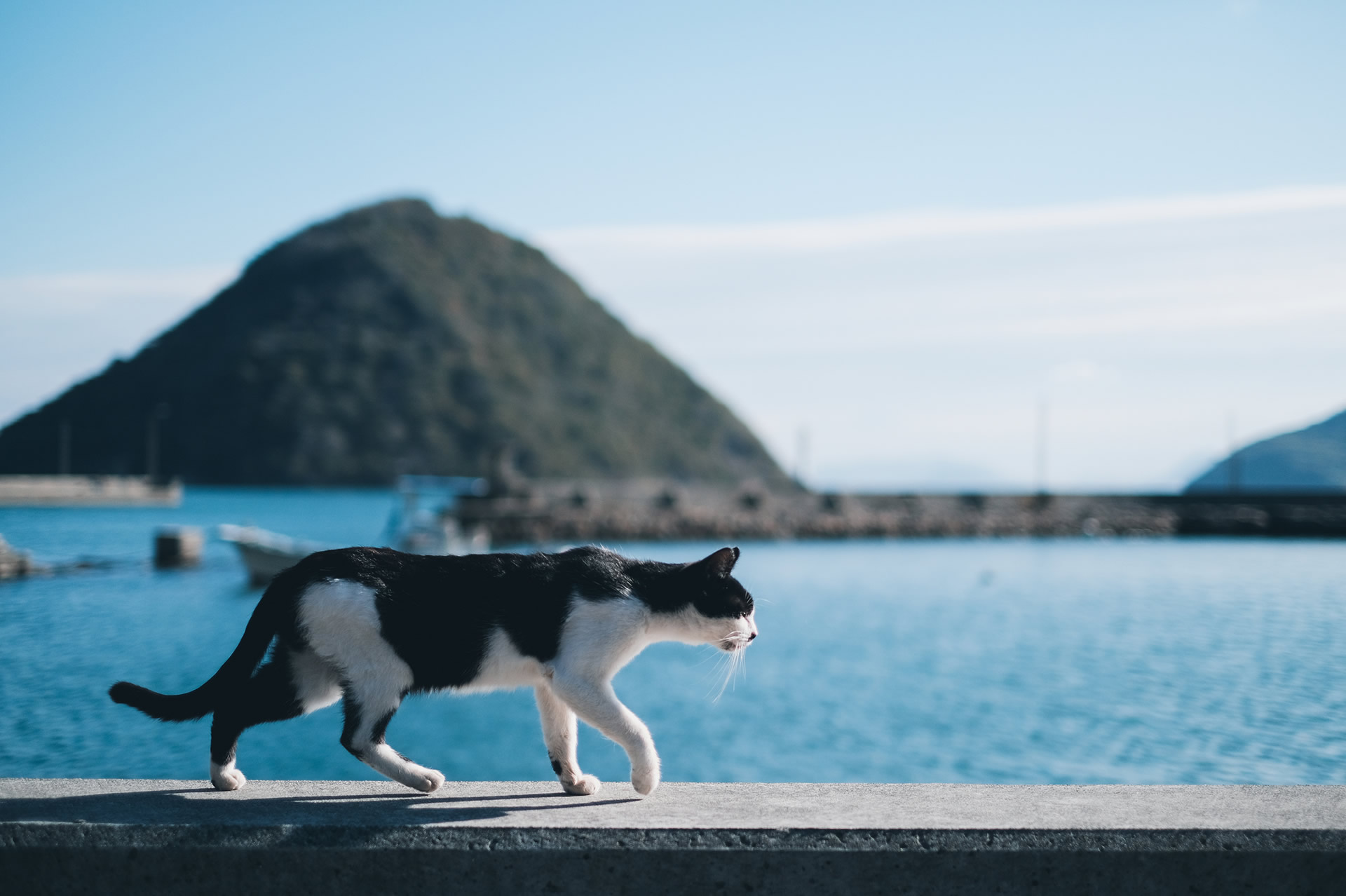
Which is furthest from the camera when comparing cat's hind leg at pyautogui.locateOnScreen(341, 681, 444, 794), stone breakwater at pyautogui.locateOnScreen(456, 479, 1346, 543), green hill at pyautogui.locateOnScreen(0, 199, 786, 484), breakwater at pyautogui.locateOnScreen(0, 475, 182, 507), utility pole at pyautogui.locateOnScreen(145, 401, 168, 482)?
green hill at pyautogui.locateOnScreen(0, 199, 786, 484)

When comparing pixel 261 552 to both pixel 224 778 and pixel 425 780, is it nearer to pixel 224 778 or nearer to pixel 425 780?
pixel 224 778

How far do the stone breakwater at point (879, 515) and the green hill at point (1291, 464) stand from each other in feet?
77.5

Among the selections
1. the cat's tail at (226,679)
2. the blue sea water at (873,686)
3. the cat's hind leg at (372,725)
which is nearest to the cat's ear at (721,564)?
the cat's hind leg at (372,725)

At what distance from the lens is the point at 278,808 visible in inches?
134

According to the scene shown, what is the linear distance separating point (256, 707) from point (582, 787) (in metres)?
1.17

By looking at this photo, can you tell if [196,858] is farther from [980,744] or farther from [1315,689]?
[1315,689]

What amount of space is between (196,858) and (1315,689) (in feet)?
109

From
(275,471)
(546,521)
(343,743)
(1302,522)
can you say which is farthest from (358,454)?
(343,743)

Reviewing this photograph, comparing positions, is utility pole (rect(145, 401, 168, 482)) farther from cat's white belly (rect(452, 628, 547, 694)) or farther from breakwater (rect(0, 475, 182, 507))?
cat's white belly (rect(452, 628, 547, 694))

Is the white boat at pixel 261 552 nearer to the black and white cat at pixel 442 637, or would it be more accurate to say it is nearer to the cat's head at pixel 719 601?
the black and white cat at pixel 442 637

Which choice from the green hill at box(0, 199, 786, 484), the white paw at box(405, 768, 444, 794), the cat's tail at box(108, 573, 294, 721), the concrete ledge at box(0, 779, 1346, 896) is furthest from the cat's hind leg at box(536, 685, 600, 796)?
the green hill at box(0, 199, 786, 484)

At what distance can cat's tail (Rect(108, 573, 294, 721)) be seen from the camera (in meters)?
3.64

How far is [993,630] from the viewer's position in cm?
4062

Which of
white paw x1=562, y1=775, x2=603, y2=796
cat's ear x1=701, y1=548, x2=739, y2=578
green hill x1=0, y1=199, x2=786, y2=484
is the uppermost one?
green hill x1=0, y1=199, x2=786, y2=484
